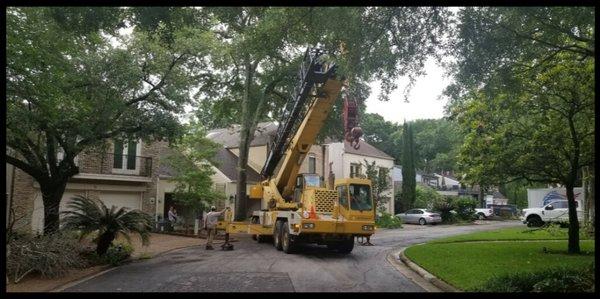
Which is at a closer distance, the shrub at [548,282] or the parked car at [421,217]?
the shrub at [548,282]

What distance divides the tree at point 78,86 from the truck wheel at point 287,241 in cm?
473

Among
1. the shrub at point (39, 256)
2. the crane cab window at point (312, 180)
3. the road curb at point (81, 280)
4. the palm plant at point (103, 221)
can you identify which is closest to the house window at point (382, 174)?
the crane cab window at point (312, 180)

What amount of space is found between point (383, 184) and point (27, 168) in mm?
26992

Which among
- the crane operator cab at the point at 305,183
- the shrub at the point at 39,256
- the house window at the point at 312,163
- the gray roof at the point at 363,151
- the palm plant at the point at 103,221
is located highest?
the gray roof at the point at 363,151

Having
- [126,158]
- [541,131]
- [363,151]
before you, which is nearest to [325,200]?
[541,131]

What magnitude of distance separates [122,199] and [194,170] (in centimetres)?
411

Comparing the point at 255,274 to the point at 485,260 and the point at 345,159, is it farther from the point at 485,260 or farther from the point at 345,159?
the point at 345,159

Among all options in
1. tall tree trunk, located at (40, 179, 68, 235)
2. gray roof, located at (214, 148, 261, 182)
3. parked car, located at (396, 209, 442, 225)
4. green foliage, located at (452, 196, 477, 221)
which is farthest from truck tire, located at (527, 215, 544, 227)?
tall tree trunk, located at (40, 179, 68, 235)

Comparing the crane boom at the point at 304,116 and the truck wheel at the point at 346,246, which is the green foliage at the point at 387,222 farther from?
the truck wheel at the point at 346,246

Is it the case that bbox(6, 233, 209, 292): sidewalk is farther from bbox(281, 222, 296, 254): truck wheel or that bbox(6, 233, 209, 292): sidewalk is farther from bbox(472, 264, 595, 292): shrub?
bbox(472, 264, 595, 292): shrub

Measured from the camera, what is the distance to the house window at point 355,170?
1579 inches

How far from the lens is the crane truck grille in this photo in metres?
16.4

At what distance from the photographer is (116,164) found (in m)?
26.7

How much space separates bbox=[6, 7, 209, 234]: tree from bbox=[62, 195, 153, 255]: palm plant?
0.96 metres
